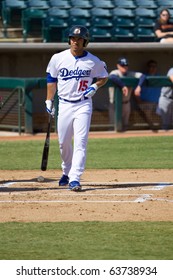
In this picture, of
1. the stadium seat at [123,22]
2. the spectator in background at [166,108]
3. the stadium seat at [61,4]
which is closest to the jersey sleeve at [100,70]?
the spectator in background at [166,108]

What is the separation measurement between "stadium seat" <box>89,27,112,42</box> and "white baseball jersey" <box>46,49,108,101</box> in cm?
1037

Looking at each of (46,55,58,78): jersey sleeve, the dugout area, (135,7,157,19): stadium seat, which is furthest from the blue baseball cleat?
(135,7,157,19): stadium seat

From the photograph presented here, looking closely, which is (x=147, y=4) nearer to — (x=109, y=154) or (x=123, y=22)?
(x=123, y=22)

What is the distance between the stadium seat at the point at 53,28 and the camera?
2042 centimetres

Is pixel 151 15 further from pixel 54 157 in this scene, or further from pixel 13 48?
pixel 54 157

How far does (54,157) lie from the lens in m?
15.1

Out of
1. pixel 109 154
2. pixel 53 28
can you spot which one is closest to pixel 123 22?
pixel 53 28

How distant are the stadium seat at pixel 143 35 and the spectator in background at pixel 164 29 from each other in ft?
2.26

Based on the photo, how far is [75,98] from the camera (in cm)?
1046

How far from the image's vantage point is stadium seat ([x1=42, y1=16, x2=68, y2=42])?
20422 millimetres

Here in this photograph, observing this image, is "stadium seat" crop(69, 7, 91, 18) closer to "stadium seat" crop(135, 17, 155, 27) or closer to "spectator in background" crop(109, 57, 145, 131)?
"stadium seat" crop(135, 17, 155, 27)

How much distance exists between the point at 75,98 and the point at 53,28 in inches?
408
